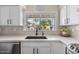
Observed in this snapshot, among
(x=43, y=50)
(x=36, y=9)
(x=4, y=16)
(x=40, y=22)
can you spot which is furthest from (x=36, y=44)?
(x=36, y=9)

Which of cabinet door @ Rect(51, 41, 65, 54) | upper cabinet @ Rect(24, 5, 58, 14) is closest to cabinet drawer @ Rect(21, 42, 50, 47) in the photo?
cabinet door @ Rect(51, 41, 65, 54)

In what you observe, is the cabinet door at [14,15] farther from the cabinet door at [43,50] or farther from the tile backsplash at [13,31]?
the cabinet door at [43,50]

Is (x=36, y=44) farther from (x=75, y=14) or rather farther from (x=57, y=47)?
(x=75, y=14)

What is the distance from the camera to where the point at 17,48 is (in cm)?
295

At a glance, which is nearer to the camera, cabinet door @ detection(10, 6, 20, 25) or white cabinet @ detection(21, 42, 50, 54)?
white cabinet @ detection(21, 42, 50, 54)

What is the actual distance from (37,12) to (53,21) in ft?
1.90

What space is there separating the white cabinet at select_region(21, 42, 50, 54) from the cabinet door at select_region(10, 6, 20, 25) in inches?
32.6

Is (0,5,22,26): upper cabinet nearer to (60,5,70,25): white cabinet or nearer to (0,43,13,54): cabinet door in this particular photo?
(0,43,13,54): cabinet door

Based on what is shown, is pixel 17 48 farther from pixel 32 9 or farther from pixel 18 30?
pixel 32 9

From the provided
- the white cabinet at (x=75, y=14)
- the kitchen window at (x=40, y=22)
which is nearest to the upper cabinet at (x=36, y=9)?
the kitchen window at (x=40, y=22)

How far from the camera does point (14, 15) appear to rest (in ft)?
11.5

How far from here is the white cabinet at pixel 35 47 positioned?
9.73ft

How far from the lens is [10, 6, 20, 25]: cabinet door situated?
137 inches
